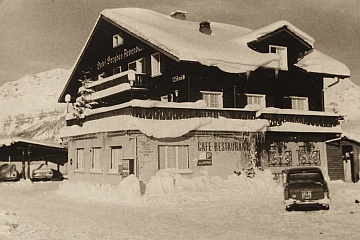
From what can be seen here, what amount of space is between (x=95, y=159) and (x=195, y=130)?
6.38 m

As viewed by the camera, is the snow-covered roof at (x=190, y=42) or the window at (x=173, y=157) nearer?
the window at (x=173, y=157)

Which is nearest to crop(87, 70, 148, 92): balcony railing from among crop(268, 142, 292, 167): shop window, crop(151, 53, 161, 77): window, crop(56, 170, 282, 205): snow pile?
crop(151, 53, 161, 77): window

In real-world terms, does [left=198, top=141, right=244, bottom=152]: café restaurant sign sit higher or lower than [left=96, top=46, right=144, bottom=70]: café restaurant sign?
lower

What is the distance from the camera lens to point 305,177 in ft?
59.1

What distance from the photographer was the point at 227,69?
86.4 feet

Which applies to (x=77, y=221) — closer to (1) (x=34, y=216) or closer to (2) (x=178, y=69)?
(1) (x=34, y=216)

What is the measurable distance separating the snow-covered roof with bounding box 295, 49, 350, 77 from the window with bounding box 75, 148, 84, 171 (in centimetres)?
1478

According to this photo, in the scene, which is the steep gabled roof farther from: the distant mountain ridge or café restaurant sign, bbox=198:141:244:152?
café restaurant sign, bbox=198:141:244:152

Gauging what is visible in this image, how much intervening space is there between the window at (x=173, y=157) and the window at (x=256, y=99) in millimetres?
7321

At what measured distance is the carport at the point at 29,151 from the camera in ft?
121

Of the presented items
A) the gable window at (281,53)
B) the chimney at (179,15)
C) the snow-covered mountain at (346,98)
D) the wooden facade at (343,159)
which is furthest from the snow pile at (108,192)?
the chimney at (179,15)

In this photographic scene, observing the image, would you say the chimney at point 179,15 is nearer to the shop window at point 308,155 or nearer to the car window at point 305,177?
the shop window at point 308,155

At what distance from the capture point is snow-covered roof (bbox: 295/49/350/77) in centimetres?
3178

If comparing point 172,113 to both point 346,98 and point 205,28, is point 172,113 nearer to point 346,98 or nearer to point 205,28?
point 205,28
